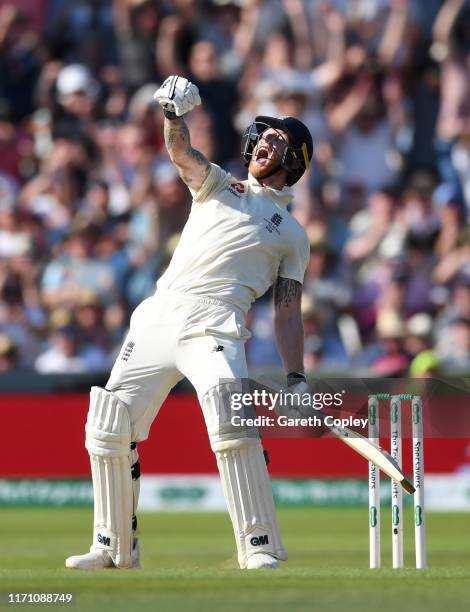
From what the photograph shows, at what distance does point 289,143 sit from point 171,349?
1.04 m

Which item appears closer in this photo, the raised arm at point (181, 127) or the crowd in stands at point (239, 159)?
the raised arm at point (181, 127)

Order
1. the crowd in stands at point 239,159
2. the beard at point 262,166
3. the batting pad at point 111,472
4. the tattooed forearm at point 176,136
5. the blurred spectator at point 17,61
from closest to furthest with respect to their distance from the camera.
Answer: the tattooed forearm at point 176,136 → the batting pad at point 111,472 → the beard at point 262,166 → the crowd in stands at point 239,159 → the blurred spectator at point 17,61

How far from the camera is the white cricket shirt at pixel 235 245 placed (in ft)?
20.9

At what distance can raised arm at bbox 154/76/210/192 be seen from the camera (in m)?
6.08

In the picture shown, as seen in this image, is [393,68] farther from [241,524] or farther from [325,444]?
[241,524]

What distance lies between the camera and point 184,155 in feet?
20.5

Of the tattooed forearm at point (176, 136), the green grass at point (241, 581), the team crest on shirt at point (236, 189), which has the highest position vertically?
the tattooed forearm at point (176, 136)

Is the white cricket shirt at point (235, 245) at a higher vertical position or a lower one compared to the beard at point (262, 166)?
lower

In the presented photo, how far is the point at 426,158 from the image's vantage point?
13.6 metres

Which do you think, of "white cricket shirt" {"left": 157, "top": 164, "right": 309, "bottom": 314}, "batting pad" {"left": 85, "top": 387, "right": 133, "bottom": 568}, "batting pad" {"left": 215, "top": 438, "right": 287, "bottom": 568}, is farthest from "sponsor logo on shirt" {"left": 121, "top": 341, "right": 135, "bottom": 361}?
"batting pad" {"left": 215, "top": 438, "right": 287, "bottom": 568}

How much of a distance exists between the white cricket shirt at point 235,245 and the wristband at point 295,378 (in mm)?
353

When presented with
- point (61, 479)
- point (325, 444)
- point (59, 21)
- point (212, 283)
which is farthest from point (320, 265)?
point (212, 283)

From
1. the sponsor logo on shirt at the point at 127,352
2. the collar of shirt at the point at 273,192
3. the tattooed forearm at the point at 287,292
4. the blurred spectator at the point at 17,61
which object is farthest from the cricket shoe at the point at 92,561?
the blurred spectator at the point at 17,61

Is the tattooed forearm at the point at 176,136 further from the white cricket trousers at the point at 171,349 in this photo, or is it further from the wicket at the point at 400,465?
the wicket at the point at 400,465
